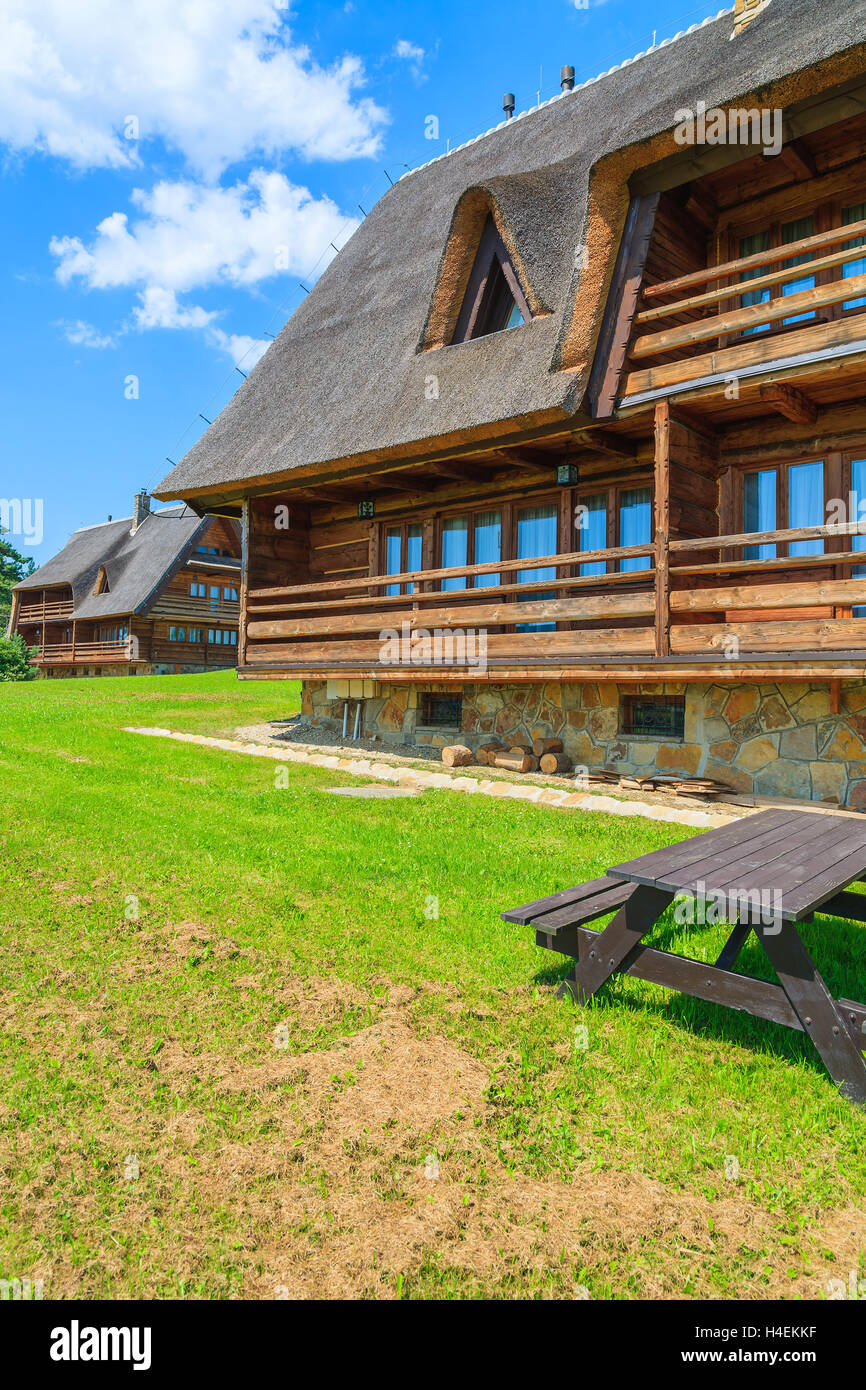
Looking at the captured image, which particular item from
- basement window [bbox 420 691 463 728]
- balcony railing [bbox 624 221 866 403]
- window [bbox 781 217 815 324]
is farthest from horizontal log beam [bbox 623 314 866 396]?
basement window [bbox 420 691 463 728]

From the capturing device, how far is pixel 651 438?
30.1 feet

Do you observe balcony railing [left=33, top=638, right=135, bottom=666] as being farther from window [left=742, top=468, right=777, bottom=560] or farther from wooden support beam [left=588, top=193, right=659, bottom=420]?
window [left=742, top=468, right=777, bottom=560]

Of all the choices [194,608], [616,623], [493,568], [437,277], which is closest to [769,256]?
[616,623]

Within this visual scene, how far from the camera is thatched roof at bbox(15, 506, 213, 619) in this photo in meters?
31.9

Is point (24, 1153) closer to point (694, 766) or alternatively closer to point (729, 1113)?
point (729, 1113)

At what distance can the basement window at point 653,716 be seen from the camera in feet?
29.4

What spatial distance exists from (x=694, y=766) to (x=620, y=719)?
1.04 metres

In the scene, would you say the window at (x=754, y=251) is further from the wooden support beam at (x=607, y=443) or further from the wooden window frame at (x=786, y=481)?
the wooden support beam at (x=607, y=443)

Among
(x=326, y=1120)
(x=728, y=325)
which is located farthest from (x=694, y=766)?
(x=326, y=1120)

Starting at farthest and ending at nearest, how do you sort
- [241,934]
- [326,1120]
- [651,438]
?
[651,438], [241,934], [326,1120]

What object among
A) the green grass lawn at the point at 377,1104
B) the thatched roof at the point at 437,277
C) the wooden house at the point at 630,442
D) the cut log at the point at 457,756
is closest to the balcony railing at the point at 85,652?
the thatched roof at the point at 437,277

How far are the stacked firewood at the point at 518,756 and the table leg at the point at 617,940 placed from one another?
19.3 feet

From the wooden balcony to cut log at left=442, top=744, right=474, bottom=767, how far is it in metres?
0.87
